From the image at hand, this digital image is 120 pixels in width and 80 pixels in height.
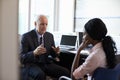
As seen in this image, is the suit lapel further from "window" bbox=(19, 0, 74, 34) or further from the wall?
the wall

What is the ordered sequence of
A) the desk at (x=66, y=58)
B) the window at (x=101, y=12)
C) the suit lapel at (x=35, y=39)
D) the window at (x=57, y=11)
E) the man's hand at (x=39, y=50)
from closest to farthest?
1. the man's hand at (x=39, y=50)
2. the suit lapel at (x=35, y=39)
3. the desk at (x=66, y=58)
4. the window at (x=101, y=12)
5. the window at (x=57, y=11)

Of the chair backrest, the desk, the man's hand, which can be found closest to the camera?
the chair backrest

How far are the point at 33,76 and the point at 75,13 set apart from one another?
163 cm

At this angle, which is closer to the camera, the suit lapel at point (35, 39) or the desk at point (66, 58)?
the suit lapel at point (35, 39)

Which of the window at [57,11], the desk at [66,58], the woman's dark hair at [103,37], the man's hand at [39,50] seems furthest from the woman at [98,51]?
the window at [57,11]

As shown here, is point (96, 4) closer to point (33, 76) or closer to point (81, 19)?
point (81, 19)

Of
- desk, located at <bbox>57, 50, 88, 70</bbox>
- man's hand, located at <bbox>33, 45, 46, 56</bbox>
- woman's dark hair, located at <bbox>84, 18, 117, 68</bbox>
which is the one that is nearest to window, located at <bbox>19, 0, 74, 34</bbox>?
desk, located at <bbox>57, 50, 88, 70</bbox>

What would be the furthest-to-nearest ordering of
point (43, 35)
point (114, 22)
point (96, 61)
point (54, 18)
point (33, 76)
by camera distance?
point (54, 18) < point (114, 22) < point (43, 35) < point (33, 76) < point (96, 61)

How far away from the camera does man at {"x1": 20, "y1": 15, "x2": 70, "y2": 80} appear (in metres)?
2.21

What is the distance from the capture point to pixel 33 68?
7.39ft

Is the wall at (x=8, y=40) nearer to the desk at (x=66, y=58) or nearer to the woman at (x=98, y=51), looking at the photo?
the woman at (x=98, y=51)

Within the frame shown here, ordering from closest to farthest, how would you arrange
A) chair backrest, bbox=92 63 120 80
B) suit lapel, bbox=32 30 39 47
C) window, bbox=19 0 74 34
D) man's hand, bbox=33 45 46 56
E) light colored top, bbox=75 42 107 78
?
chair backrest, bbox=92 63 120 80, light colored top, bbox=75 42 107 78, man's hand, bbox=33 45 46 56, suit lapel, bbox=32 30 39 47, window, bbox=19 0 74 34

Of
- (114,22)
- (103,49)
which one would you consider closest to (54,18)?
(114,22)

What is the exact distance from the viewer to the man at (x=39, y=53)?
86.9 inches
